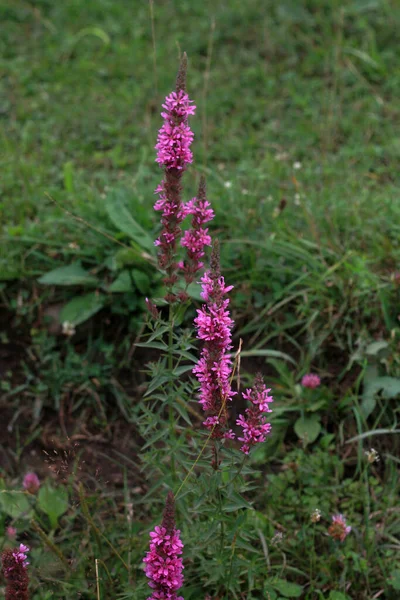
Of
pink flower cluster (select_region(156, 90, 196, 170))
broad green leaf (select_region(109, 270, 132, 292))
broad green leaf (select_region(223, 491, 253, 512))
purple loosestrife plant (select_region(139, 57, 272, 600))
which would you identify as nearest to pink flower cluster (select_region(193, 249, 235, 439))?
purple loosestrife plant (select_region(139, 57, 272, 600))

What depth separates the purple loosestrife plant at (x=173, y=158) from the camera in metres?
1.79

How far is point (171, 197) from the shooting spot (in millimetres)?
1884

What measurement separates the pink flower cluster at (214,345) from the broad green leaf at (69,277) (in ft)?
4.78

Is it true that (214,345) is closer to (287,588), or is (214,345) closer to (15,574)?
(15,574)

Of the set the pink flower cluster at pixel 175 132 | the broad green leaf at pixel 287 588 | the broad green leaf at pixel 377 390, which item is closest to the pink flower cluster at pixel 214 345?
the pink flower cluster at pixel 175 132

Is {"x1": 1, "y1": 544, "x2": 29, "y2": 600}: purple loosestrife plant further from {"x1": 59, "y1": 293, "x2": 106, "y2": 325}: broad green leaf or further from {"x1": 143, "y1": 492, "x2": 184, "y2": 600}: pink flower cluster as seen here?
{"x1": 59, "y1": 293, "x2": 106, "y2": 325}: broad green leaf

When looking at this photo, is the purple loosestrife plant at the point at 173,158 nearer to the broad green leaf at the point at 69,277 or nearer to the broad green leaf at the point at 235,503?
the broad green leaf at the point at 235,503

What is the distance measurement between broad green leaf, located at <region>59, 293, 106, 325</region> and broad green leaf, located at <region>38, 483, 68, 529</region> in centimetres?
79

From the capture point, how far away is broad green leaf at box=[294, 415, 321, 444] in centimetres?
273

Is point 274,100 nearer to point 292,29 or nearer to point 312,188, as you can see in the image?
point 292,29

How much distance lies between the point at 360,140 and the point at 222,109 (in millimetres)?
898

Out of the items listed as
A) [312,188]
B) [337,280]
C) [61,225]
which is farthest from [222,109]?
[337,280]

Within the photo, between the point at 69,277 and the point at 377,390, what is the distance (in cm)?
137

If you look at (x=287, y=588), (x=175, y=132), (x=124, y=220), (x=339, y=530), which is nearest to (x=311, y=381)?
(x=339, y=530)
